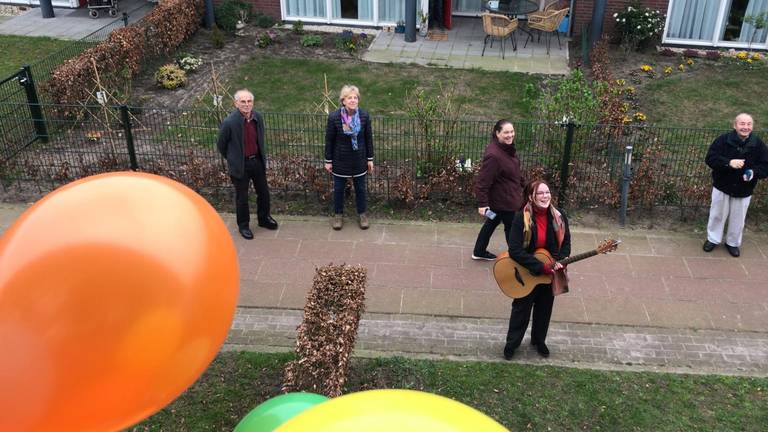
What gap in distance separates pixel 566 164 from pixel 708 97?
216 inches

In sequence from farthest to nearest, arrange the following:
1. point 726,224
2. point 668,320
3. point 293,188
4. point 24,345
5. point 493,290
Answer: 1. point 293,188
2. point 726,224
3. point 493,290
4. point 668,320
5. point 24,345

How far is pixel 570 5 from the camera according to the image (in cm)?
1536

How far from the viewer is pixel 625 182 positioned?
8.09 metres

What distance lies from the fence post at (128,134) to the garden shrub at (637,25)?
1019 centimetres

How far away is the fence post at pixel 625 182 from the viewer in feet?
26.1

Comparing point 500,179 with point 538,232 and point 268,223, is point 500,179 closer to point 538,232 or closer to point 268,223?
point 538,232

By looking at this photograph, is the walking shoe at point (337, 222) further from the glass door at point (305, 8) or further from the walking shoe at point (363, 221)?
the glass door at point (305, 8)

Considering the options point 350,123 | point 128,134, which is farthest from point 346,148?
point 128,134

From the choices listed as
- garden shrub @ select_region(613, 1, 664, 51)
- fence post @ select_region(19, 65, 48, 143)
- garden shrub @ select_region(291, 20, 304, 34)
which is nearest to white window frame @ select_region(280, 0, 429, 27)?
garden shrub @ select_region(291, 20, 304, 34)

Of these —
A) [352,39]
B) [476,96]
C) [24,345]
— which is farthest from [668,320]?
[352,39]

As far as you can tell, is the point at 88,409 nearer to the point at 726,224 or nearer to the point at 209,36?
the point at 726,224

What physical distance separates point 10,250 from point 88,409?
730 mm

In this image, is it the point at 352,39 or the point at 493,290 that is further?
the point at 352,39

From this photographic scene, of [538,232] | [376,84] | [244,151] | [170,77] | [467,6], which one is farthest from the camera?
[467,6]
